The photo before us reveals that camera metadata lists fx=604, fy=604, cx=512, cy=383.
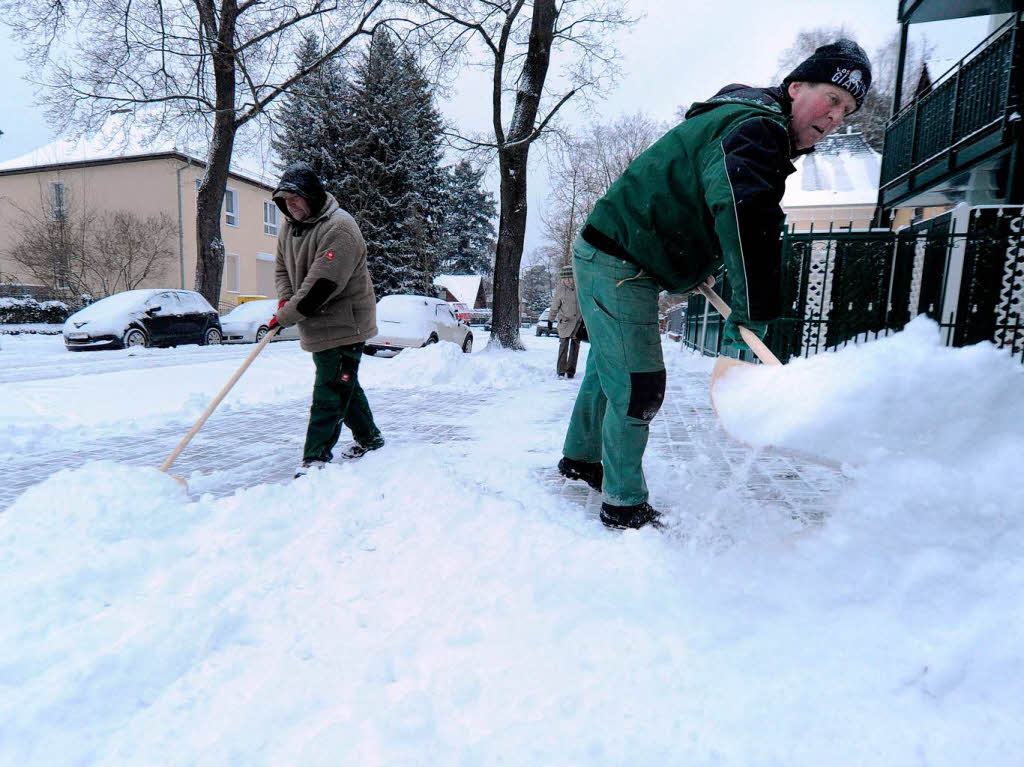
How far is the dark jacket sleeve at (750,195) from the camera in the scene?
6.92 feet

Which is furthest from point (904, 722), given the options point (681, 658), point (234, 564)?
point (234, 564)

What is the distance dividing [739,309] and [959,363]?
2.54ft

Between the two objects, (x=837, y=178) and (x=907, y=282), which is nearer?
(x=907, y=282)

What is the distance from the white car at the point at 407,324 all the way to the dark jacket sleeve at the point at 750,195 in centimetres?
965

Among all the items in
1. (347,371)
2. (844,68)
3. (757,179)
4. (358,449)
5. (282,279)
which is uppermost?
(844,68)

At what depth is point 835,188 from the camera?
23.7 meters

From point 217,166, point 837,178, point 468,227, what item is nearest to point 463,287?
point 468,227

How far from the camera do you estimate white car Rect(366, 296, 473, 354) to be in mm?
11656

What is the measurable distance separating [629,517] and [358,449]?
2141 millimetres

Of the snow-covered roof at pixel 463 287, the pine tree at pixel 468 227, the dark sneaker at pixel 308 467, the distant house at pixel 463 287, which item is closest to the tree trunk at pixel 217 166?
the dark sneaker at pixel 308 467

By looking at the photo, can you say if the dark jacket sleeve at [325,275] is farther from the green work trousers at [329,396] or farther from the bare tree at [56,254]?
the bare tree at [56,254]

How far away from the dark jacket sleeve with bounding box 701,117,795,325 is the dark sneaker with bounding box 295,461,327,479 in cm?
244

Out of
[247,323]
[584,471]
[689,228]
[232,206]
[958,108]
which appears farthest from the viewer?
[232,206]

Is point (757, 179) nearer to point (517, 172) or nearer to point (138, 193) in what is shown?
point (517, 172)
